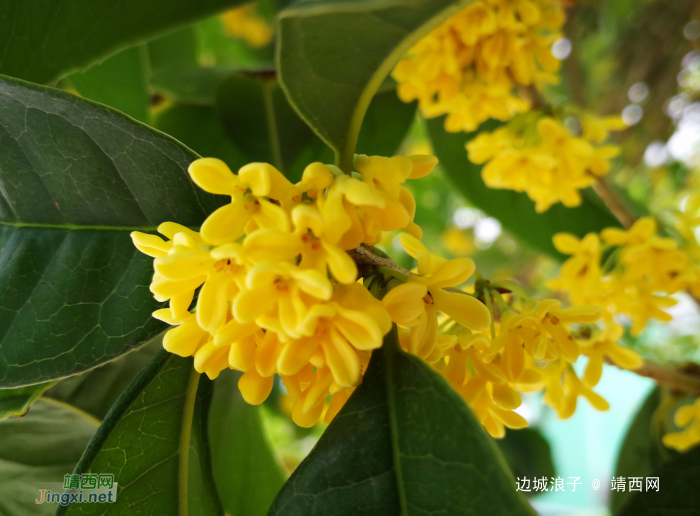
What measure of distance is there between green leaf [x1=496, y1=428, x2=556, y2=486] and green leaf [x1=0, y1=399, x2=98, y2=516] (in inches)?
47.9

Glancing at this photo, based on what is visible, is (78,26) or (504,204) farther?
(504,204)

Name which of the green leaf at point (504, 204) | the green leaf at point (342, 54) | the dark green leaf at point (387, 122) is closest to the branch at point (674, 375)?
the green leaf at point (504, 204)

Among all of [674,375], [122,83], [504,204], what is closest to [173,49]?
[122,83]

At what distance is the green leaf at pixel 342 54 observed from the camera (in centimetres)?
53

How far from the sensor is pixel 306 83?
0.60 meters

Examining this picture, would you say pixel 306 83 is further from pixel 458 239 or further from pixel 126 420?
pixel 458 239

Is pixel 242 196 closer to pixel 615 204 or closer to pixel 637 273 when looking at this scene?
pixel 637 273

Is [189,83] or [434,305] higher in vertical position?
[189,83]

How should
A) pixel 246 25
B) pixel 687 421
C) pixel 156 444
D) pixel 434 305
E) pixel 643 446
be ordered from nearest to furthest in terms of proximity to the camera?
1. pixel 434 305
2. pixel 156 444
3. pixel 687 421
4. pixel 643 446
5. pixel 246 25

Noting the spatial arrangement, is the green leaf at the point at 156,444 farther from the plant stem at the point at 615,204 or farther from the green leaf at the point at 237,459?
the plant stem at the point at 615,204

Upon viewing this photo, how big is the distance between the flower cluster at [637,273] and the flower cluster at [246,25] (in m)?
2.19

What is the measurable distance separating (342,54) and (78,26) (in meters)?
0.40

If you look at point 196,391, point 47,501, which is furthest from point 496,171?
point 47,501

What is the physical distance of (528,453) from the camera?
1.60m
